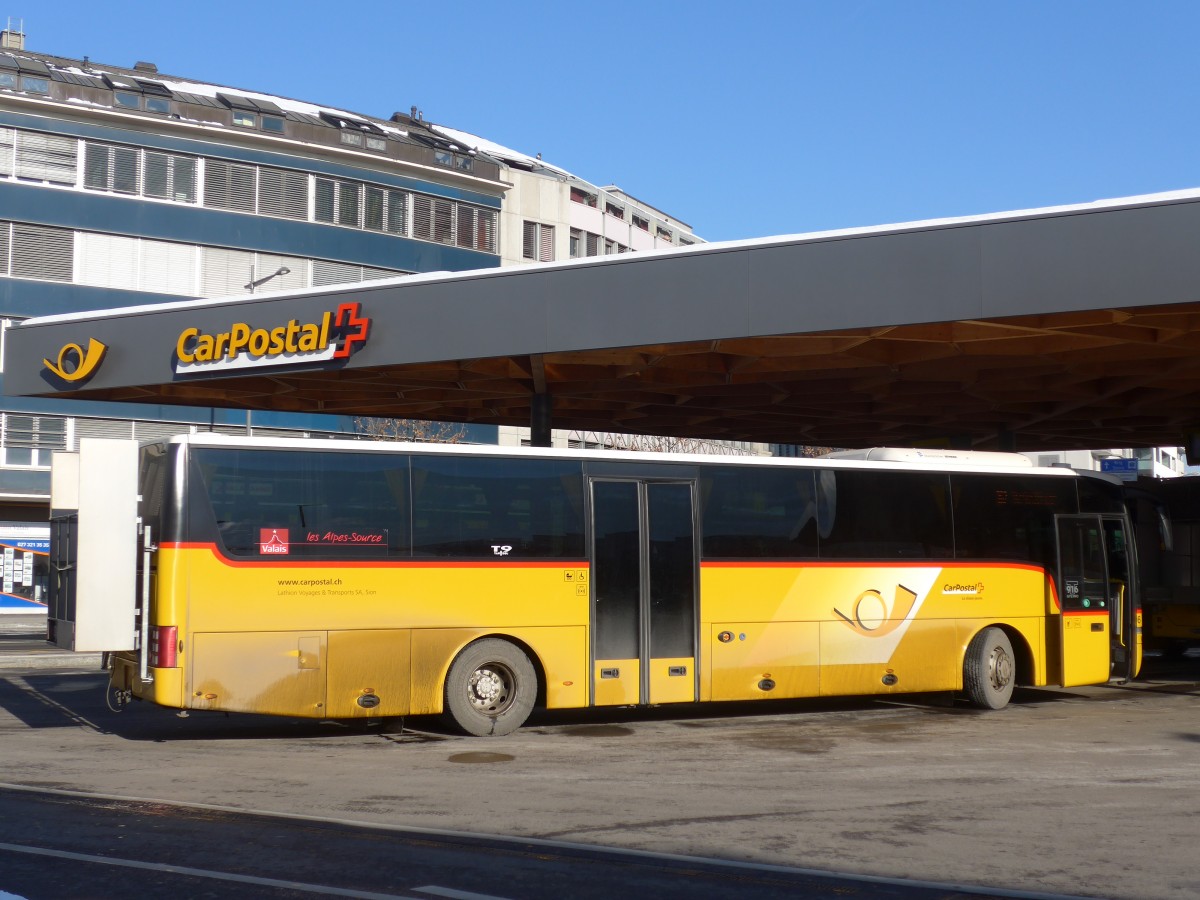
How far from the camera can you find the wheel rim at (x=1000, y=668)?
17.4 m

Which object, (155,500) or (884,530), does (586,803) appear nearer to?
(155,500)

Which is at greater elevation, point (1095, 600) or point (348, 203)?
point (348, 203)

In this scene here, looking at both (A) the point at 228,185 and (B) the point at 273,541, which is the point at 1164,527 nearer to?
(B) the point at 273,541

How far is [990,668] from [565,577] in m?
6.21

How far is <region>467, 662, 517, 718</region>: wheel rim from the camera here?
14352mm

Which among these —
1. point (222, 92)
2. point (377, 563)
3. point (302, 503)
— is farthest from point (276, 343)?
point (222, 92)

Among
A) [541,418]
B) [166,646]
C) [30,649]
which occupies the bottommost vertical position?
[30,649]

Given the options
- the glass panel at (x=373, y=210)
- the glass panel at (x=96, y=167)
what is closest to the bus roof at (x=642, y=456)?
the glass panel at (x=96, y=167)

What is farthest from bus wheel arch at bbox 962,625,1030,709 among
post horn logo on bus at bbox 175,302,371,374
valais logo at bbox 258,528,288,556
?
post horn logo on bus at bbox 175,302,371,374

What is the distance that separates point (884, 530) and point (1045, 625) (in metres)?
3.00

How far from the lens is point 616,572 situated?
1505 centimetres

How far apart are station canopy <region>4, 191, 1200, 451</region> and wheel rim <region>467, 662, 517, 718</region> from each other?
5379mm

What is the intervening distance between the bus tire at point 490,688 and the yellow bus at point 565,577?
24mm

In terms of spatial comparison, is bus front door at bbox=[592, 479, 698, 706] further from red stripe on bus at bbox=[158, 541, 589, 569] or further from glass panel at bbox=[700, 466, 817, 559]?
red stripe on bus at bbox=[158, 541, 589, 569]
